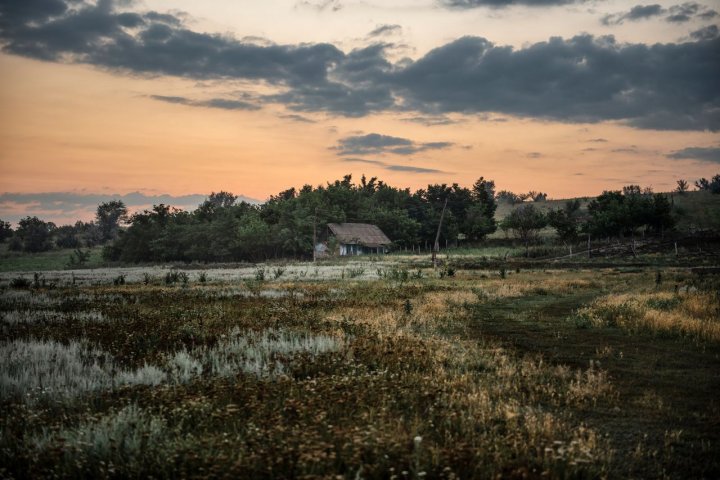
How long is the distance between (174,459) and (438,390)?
441 cm

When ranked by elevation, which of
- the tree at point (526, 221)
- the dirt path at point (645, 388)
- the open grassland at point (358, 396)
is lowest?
the dirt path at point (645, 388)

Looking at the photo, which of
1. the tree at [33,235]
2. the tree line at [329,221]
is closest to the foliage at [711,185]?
the tree line at [329,221]

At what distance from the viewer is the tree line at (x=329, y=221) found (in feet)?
275

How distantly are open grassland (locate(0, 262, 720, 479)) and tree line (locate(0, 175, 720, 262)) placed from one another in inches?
2742

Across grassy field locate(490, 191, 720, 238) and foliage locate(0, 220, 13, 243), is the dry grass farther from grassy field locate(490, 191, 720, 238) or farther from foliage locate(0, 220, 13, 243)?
foliage locate(0, 220, 13, 243)

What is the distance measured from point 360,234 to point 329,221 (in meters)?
7.23

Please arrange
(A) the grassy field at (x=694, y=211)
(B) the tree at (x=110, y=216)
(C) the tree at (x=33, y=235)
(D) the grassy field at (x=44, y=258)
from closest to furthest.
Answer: (D) the grassy field at (x=44, y=258) < (A) the grassy field at (x=694, y=211) < (C) the tree at (x=33, y=235) < (B) the tree at (x=110, y=216)

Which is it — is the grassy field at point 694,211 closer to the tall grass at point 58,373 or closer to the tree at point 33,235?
the tall grass at point 58,373

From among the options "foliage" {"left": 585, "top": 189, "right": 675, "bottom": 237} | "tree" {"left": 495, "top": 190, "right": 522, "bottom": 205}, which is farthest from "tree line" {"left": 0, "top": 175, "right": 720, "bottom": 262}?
"tree" {"left": 495, "top": 190, "right": 522, "bottom": 205}

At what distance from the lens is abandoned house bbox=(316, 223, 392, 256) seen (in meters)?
91.8

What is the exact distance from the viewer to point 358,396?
7.66 metres

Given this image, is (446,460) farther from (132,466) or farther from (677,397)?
(677,397)

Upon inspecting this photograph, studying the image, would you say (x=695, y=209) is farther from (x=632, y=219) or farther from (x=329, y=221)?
(x=329, y=221)

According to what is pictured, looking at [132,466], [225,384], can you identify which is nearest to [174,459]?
[132,466]
